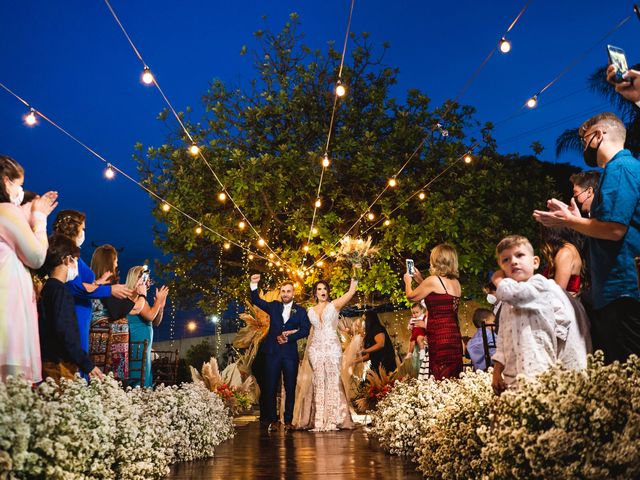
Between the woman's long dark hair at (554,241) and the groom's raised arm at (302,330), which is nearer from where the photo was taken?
the woman's long dark hair at (554,241)

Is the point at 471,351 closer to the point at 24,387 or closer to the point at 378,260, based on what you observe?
the point at 24,387

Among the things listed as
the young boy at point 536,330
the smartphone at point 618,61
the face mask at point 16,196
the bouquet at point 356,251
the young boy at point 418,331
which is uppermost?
the bouquet at point 356,251

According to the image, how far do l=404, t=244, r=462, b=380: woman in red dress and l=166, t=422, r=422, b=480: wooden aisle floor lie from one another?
3.48 feet

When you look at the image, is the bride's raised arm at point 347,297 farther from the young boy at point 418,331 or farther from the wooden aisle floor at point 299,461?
the wooden aisle floor at point 299,461

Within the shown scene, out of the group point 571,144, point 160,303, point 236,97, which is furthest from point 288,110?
point 571,144

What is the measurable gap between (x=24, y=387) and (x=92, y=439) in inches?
25.6

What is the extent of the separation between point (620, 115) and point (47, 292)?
19.3 metres

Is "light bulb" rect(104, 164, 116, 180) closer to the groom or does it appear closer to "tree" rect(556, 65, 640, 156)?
the groom

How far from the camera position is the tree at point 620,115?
64.1 feet

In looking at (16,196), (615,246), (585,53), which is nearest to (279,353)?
(585,53)

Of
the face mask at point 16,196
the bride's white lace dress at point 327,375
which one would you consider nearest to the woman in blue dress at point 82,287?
the face mask at point 16,196

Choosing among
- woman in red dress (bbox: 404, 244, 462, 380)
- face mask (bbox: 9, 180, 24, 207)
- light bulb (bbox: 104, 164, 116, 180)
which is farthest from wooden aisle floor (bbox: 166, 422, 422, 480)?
light bulb (bbox: 104, 164, 116, 180)

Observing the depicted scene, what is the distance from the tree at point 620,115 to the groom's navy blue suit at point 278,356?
12.3m

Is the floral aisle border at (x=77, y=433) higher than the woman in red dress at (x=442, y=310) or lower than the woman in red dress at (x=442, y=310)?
lower
